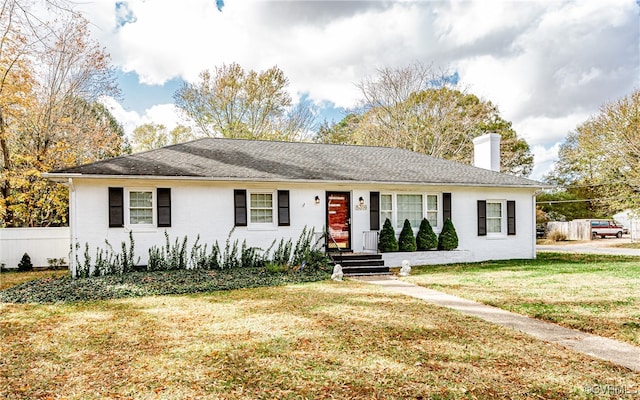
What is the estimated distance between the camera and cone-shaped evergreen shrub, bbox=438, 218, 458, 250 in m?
13.1

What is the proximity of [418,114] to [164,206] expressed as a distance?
19218 mm

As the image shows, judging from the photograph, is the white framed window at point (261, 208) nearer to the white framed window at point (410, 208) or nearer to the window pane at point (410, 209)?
the white framed window at point (410, 208)

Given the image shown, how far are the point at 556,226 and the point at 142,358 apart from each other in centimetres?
2973

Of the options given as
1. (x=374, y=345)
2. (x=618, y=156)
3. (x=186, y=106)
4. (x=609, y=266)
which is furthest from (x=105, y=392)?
(x=618, y=156)

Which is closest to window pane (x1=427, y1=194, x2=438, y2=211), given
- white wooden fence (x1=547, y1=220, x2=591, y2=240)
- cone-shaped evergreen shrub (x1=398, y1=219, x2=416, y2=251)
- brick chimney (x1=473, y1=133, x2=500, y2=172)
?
cone-shaped evergreen shrub (x1=398, y1=219, x2=416, y2=251)

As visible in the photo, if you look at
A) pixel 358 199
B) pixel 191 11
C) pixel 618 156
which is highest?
pixel 191 11

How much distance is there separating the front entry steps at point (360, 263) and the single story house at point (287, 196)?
0.86 m

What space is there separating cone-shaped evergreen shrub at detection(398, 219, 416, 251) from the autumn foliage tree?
1296 cm

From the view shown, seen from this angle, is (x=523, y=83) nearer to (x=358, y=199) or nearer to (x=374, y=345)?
(x=358, y=199)

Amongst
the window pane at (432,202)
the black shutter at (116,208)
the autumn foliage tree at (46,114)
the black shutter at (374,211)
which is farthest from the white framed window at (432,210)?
the autumn foliage tree at (46,114)

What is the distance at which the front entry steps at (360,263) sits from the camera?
11.1 meters

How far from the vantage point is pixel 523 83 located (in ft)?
59.9

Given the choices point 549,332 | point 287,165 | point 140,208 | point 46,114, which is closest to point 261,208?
point 287,165

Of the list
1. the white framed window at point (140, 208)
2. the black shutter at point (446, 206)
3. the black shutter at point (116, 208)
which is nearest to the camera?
the black shutter at point (116, 208)
